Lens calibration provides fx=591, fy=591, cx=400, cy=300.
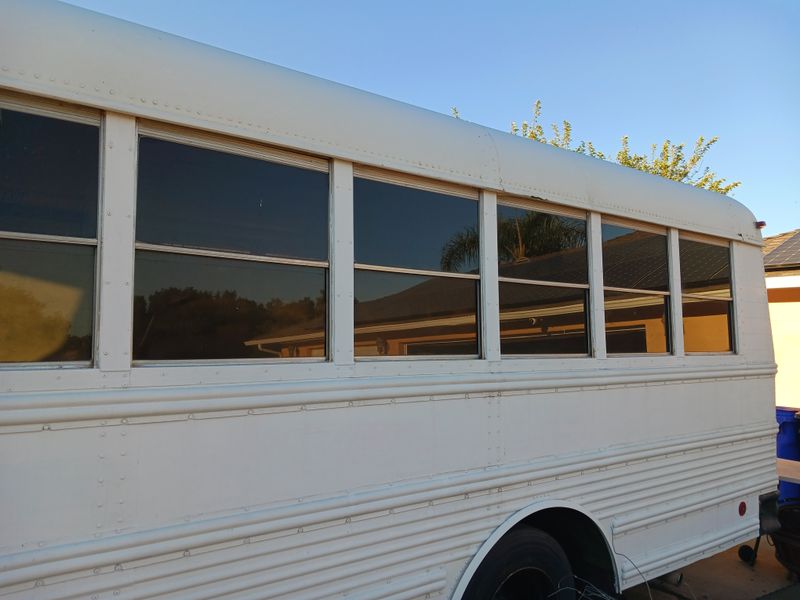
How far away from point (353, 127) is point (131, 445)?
1.46 meters

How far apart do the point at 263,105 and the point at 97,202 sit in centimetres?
70

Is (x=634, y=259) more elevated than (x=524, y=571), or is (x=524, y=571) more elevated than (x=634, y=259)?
(x=634, y=259)

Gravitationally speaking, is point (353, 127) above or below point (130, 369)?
above

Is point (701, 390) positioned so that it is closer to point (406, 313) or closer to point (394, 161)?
point (406, 313)

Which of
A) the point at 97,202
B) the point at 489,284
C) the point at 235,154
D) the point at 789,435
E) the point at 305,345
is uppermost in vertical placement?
the point at 235,154

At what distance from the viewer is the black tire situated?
2725 millimetres

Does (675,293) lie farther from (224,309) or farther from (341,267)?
(224,309)

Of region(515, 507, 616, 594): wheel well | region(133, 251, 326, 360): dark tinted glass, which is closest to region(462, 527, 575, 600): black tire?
region(515, 507, 616, 594): wheel well

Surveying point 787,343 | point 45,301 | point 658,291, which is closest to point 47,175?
point 45,301

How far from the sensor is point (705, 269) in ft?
13.0

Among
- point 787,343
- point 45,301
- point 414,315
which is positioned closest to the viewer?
point 45,301

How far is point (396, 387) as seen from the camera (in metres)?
2.44

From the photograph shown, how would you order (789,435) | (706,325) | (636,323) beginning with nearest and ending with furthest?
1. (636,323)
2. (706,325)
3. (789,435)

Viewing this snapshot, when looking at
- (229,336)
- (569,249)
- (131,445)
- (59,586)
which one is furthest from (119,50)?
(569,249)
